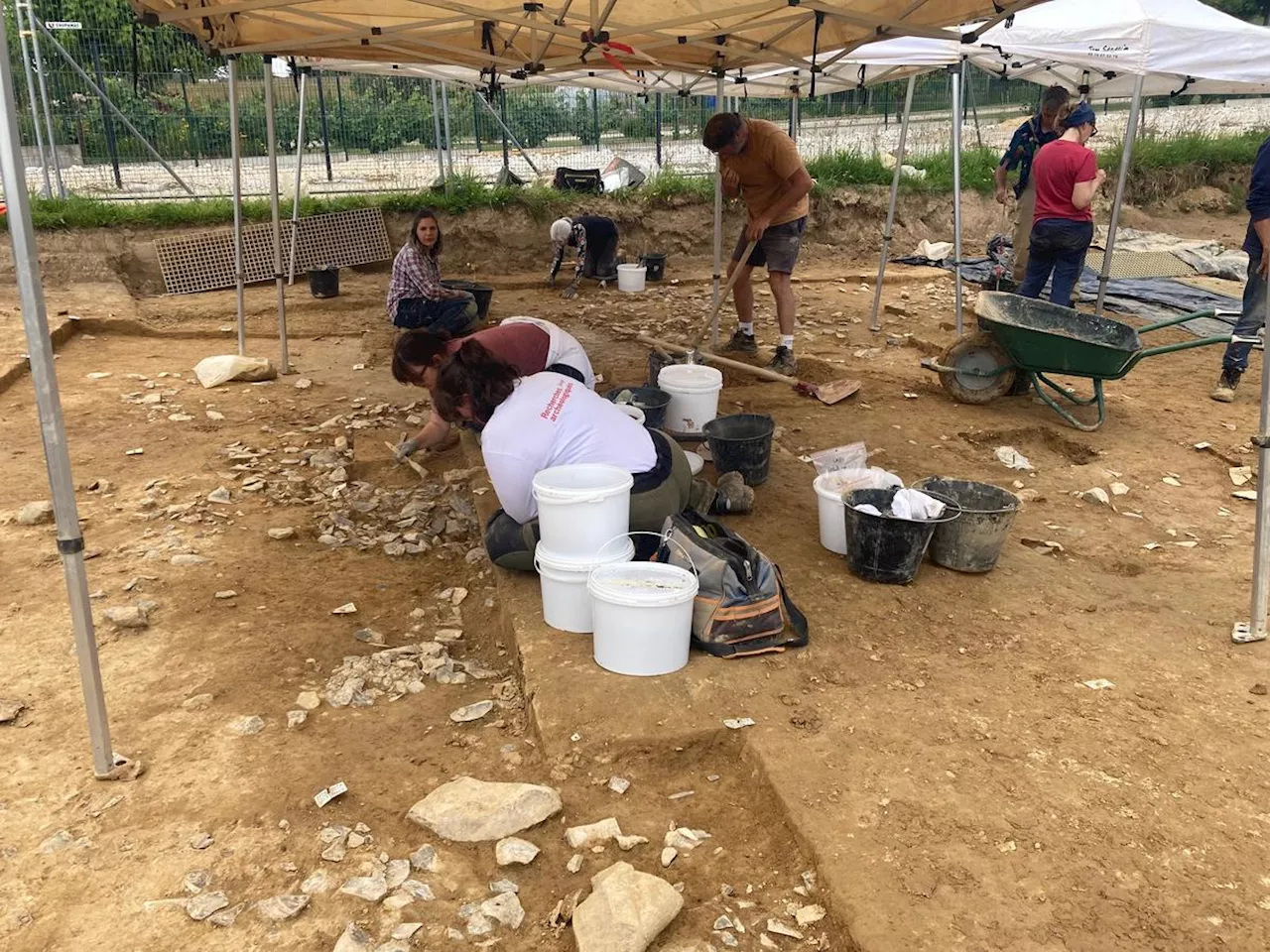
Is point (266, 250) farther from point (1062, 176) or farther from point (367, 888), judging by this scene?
point (367, 888)

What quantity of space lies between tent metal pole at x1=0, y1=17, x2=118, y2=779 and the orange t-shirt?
17.2ft

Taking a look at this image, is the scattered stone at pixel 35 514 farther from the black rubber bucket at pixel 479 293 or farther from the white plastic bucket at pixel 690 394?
the black rubber bucket at pixel 479 293

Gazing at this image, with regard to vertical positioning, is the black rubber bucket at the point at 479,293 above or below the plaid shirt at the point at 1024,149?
below

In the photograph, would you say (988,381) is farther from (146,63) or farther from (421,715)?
(146,63)

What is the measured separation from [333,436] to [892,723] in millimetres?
4226

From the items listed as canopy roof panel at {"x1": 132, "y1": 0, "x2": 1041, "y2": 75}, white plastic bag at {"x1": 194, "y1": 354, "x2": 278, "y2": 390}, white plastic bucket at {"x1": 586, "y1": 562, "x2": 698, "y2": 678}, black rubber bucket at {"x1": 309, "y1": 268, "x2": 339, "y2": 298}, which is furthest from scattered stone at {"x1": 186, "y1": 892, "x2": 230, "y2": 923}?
black rubber bucket at {"x1": 309, "y1": 268, "x2": 339, "y2": 298}

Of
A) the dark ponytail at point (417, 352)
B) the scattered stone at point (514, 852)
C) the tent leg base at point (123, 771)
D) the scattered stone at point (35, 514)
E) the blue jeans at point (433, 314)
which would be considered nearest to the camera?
the scattered stone at point (514, 852)

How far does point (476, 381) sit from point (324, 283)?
724 centimetres

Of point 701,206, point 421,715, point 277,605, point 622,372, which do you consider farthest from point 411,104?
point 421,715

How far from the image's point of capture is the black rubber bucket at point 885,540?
12.3 ft

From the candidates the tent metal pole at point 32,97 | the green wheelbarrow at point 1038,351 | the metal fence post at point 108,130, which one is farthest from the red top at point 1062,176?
the metal fence post at point 108,130

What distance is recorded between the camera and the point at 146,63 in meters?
14.4

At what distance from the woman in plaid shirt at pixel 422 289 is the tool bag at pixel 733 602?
4.34m

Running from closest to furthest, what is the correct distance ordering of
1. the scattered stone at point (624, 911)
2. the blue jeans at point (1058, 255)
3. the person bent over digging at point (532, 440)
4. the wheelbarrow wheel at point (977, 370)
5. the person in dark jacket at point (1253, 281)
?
the scattered stone at point (624, 911)
the person bent over digging at point (532, 440)
the person in dark jacket at point (1253, 281)
the wheelbarrow wheel at point (977, 370)
the blue jeans at point (1058, 255)
